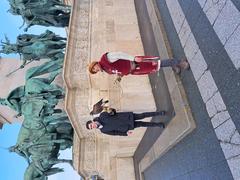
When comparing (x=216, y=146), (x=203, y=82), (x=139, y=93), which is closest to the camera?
(x=216, y=146)

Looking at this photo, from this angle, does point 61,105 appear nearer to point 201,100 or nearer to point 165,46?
point 165,46

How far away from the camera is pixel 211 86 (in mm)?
4707

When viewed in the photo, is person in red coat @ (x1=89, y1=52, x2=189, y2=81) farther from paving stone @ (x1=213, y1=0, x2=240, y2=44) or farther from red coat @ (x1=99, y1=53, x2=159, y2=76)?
paving stone @ (x1=213, y1=0, x2=240, y2=44)

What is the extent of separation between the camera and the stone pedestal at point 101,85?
8.14 metres

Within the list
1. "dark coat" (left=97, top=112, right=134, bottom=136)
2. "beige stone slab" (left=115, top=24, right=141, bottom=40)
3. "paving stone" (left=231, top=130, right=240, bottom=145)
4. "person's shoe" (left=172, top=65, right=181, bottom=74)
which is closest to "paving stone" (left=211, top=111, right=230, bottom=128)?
"paving stone" (left=231, top=130, right=240, bottom=145)

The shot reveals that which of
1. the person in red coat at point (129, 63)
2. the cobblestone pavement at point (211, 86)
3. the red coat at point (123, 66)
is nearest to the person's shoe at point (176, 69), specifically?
the person in red coat at point (129, 63)

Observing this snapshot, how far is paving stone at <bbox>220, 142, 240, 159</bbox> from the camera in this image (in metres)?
3.94

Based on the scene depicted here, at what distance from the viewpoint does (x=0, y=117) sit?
1300 centimetres

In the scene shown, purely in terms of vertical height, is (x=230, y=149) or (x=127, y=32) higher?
(x=127, y=32)

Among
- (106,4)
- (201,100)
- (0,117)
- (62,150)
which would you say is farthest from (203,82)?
(0,117)

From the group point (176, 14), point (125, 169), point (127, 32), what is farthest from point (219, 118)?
point (125, 169)

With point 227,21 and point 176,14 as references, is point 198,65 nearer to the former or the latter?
point 227,21

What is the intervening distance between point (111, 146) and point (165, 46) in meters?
3.92

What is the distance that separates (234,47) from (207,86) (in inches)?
31.1
